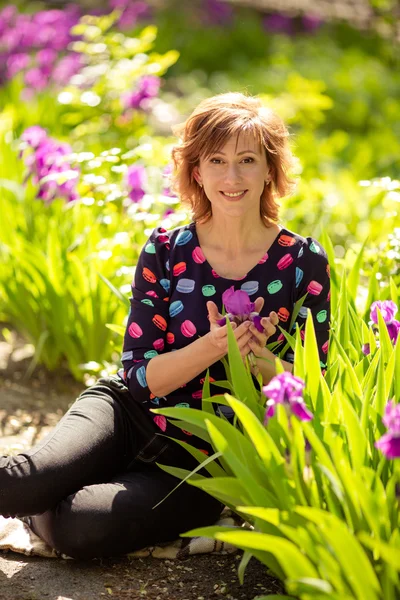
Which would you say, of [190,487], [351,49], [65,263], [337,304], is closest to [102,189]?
[65,263]

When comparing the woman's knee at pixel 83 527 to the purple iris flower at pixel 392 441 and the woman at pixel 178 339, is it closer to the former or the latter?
the woman at pixel 178 339

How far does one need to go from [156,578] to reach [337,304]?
0.91m

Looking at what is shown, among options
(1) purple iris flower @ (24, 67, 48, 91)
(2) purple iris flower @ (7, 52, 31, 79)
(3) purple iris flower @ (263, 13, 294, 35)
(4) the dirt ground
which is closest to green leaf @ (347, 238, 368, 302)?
(4) the dirt ground

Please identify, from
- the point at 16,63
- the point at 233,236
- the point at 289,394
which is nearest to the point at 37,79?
the point at 16,63

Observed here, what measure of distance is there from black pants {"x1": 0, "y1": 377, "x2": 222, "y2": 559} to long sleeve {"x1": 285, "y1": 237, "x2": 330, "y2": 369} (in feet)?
1.44

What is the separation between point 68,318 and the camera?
3102 millimetres

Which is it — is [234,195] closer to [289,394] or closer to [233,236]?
[233,236]

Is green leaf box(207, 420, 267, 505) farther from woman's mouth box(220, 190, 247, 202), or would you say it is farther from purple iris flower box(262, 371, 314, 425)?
woman's mouth box(220, 190, 247, 202)

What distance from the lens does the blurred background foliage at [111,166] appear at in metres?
3.04

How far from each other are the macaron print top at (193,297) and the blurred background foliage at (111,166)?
1.65 ft

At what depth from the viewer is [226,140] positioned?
6.95 feet

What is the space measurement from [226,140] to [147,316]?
0.49 metres

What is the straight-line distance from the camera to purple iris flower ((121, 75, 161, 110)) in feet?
12.9

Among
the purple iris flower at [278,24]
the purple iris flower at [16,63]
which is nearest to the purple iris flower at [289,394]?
the purple iris flower at [16,63]
